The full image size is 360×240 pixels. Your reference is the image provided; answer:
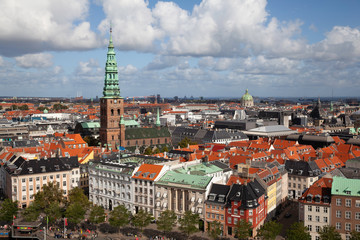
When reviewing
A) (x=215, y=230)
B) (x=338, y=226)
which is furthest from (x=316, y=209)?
(x=215, y=230)

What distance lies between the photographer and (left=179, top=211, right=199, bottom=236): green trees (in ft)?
255

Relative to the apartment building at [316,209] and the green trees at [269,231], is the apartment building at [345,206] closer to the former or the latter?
the apartment building at [316,209]

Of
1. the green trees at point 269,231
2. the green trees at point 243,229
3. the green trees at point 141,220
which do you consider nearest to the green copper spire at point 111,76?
the green trees at point 141,220

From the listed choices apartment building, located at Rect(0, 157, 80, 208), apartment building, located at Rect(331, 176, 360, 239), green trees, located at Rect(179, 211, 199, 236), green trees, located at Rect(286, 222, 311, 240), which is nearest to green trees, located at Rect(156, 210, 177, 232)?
green trees, located at Rect(179, 211, 199, 236)

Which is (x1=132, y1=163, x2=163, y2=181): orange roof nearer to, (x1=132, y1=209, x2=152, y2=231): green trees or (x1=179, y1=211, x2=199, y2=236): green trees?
(x1=132, y1=209, x2=152, y2=231): green trees

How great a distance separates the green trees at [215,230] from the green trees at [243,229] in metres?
3.91

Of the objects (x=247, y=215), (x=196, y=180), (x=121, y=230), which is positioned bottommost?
(x=121, y=230)

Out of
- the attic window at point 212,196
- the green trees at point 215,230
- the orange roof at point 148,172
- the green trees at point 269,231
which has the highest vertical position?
the orange roof at point 148,172

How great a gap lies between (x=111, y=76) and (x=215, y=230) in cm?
10474

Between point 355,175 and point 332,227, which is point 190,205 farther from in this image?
point 355,175

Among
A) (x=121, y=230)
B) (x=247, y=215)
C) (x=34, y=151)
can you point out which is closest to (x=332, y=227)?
(x=247, y=215)

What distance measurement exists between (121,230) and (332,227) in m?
44.3

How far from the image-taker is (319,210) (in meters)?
77.4

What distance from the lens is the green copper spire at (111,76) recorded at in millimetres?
162875
